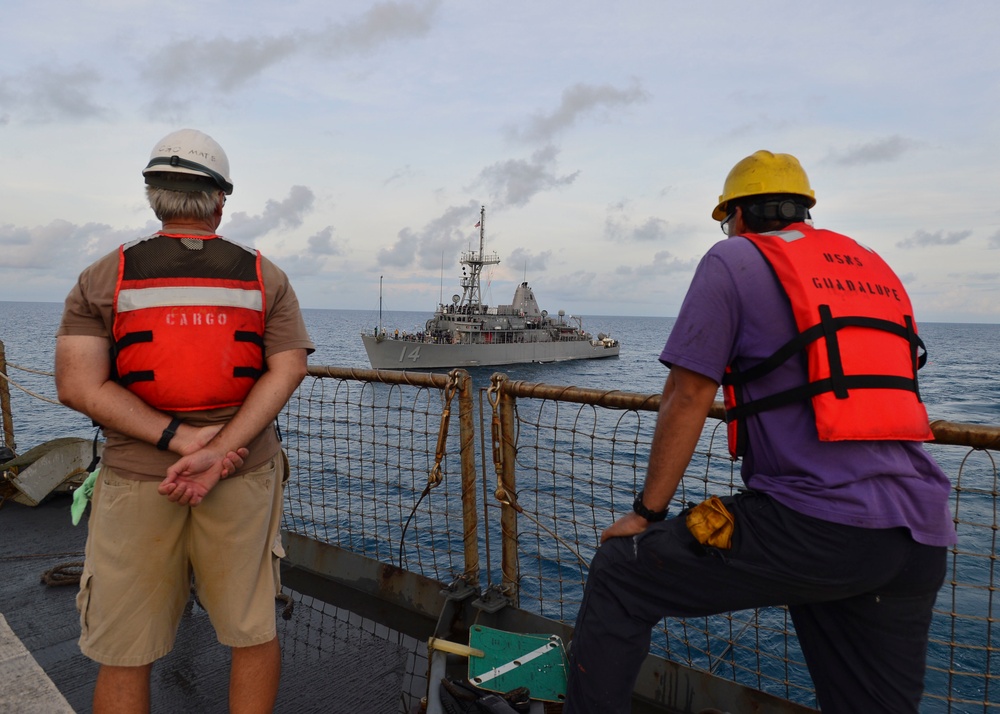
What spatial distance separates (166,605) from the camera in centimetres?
209

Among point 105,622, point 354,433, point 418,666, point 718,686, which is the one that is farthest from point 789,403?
point 354,433

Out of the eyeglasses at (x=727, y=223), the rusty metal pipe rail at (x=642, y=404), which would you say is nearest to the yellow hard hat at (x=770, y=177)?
the eyeglasses at (x=727, y=223)

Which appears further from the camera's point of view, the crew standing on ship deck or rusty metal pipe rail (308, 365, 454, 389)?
rusty metal pipe rail (308, 365, 454, 389)

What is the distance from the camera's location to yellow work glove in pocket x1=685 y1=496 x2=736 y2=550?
70.6 inches

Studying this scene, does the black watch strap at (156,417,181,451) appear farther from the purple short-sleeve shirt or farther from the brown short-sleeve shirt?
the purple short-sleeve shirt

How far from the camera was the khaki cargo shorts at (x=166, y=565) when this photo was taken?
6.55 ft

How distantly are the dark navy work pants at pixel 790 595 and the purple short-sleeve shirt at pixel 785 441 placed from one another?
5cm

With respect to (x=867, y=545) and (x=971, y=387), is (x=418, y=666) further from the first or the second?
(x=971, y=387)

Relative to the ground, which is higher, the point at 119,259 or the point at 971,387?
the point at 119,259

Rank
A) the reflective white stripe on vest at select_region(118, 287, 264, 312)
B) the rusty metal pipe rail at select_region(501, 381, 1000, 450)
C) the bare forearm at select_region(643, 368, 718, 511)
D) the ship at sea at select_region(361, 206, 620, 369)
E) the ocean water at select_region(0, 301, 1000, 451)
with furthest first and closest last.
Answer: the ship at sea at select_region(361, 206, 620, 369) < the ocean water at select_region(0, 301, 1000, 451) < the rusty metal pipe rail at select_region(501, 381, 1000, 450) < the reflective white stripe on vest at select_region(118, 287, 264, 312) < the bare forearm at select_region(643, 368, 718, 511)

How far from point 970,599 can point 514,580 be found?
1268cm

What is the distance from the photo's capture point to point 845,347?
5.64 ft

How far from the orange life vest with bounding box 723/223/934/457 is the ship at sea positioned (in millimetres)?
54505

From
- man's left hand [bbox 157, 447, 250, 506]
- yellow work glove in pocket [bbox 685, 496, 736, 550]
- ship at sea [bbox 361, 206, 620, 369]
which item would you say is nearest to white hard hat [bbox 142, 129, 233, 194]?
man's left hand [bbox 157, 447, 250, 506]
